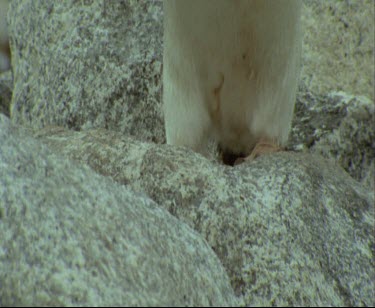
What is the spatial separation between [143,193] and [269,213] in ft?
0.46

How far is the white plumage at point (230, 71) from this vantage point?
988mm

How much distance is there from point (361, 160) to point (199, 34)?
1.35 feet

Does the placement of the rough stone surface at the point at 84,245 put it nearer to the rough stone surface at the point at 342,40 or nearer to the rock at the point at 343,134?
the rock at the point at 343,134

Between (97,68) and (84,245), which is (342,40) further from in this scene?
(84,245)

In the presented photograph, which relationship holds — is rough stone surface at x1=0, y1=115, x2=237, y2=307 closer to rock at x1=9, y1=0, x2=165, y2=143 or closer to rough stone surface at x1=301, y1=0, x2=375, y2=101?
rock at x1=9, y1=0, x2=165, y2=143

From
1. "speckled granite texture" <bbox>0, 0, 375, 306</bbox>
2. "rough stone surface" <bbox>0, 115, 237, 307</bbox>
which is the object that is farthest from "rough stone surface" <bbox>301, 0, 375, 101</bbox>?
"rough stone surface" <bbox>0, 115, 237, 307</bbox>

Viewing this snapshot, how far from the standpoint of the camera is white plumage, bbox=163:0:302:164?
988 millimetres

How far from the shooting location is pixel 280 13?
3.26ft

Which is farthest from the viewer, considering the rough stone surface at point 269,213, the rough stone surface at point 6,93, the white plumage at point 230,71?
the rough stone surface at point 6,93

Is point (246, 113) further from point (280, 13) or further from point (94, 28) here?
point (94, 28)

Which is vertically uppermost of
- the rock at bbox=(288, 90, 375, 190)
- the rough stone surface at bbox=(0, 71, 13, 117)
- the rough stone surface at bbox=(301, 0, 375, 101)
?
the rough stone surface at bbox=(301, 0, 375, 101)

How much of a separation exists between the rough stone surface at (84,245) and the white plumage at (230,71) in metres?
0.37

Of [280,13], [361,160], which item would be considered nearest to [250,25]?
[280,13]

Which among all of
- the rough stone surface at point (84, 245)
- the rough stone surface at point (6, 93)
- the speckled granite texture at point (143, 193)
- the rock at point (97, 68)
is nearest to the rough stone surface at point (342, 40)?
the speckled granite texture at point (143, 193)
